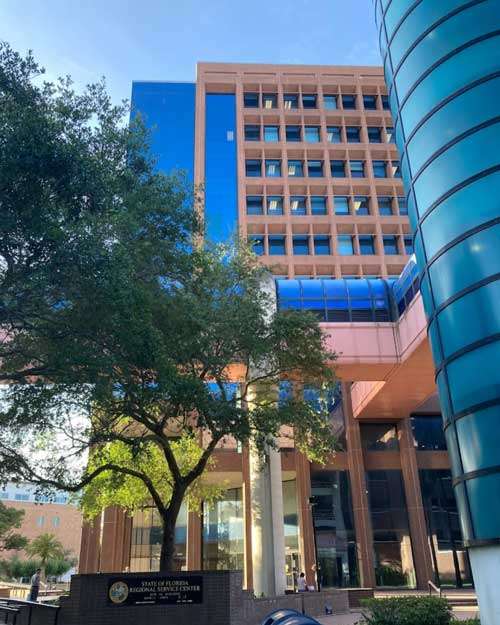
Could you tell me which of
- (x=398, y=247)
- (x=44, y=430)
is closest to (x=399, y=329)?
(x=44, y=430)

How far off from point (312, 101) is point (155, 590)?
53421 millimetres

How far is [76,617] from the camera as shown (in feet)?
47.6

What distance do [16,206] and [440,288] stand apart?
921 centimetres

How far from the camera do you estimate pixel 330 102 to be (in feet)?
192

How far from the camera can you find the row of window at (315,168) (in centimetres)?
5456

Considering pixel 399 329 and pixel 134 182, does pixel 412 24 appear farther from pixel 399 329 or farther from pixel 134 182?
pixel 399 329

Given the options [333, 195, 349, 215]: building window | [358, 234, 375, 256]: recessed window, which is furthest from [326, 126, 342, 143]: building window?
[358, 234, 375, 256]: recessed window

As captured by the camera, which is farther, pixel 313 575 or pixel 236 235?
pixel 313 575

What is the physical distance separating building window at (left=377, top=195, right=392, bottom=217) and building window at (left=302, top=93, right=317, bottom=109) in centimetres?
1264

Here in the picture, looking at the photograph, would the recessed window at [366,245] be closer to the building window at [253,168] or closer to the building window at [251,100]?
the building window at [253,168]

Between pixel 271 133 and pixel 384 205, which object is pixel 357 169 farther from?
pixel 271 133

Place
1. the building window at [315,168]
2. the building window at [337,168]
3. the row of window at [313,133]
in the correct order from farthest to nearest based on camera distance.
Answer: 1. the row of window at [313,133]
2. the building window at [337,168]
3. the building window at [315,168]

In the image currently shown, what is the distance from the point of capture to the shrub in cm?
943

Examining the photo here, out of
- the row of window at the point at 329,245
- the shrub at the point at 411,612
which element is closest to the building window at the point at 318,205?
the row of window at the point at 329,245
